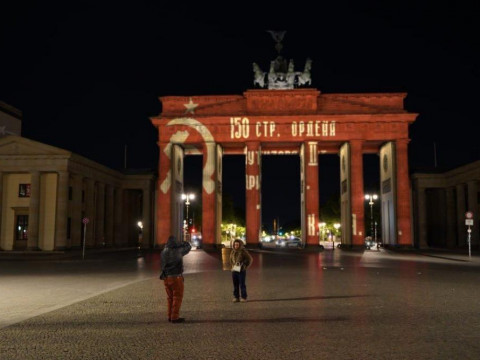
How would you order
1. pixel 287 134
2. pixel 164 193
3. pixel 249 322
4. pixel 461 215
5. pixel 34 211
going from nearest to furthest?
pixel 249 322
pixel 34 211
pixel 461 215
pixel 287 134
pixel 164 193

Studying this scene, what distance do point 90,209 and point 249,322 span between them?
48.0 meters

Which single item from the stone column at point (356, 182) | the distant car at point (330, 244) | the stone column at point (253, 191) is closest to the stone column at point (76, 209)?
the stone column at point (253, 191)

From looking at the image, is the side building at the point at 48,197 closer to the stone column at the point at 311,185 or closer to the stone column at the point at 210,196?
the stone column at the point at 210,196

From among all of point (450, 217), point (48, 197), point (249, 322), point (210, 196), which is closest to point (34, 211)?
point (48, 197)

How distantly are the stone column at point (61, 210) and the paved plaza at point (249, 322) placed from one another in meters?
29.7

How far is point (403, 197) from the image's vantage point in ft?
197

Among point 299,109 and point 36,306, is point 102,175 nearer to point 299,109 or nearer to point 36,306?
point 299,109

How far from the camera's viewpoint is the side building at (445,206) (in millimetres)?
54744

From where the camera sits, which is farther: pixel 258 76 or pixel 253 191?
pixel 258 76

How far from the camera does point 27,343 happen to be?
28.7 feet

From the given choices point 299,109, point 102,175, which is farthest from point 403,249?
point 102,175

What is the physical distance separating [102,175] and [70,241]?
9504mm

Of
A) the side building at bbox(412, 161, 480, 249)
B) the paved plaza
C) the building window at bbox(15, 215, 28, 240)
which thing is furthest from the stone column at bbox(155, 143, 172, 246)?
the paved plaza

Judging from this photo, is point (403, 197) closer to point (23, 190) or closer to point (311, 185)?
point (311, 185)
